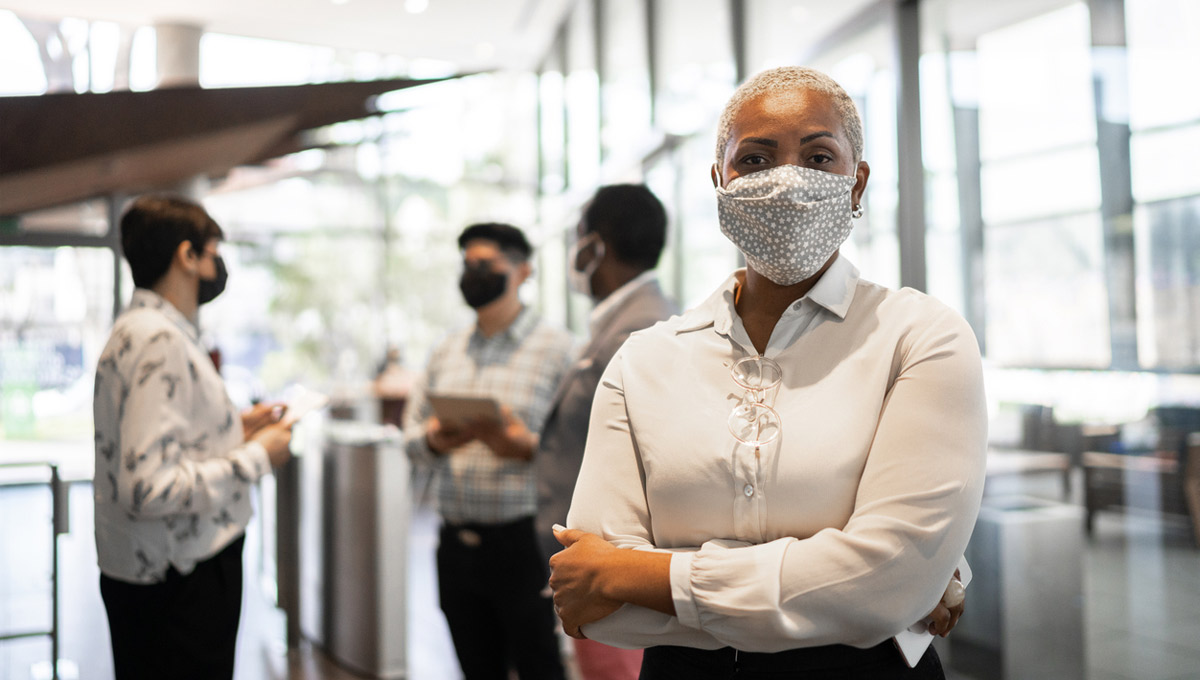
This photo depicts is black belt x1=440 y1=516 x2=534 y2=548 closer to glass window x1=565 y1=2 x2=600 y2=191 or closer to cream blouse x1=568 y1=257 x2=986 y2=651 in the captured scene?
cream blouse x1=568 y1=257 x2=986 y2=651

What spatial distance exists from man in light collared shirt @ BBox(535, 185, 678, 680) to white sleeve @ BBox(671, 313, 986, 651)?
1.03 meters

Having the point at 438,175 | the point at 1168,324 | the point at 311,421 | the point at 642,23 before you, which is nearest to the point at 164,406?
the point at 1168,324

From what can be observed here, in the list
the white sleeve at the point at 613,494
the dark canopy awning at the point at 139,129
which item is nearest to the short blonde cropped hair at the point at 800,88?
the white sleeve at the point at 613,494

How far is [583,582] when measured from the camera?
1.11m

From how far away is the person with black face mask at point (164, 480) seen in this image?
2.01 meters

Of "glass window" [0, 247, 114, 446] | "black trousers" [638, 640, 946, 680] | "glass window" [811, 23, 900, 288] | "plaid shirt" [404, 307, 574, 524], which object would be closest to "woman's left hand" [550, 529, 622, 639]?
"black trousers" [638, 640, 946, 680]

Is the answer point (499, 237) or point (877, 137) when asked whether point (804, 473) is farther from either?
point (877, 137)

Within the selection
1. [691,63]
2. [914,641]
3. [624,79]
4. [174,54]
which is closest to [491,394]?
[914,641]

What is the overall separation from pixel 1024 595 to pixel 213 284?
8.38 ft

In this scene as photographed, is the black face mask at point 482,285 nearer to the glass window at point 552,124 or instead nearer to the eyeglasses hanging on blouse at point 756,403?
the eyeglasses hanging on blouse at point 756,403

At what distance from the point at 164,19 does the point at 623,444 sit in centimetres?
819

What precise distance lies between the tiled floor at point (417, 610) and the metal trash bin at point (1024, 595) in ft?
0.20

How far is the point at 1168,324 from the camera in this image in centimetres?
196

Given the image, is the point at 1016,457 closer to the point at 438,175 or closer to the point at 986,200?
the point at 986,200
